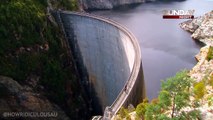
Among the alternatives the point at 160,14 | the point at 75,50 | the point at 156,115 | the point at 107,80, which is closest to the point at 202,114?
the point at 156,115

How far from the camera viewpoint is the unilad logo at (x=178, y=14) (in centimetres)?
6110

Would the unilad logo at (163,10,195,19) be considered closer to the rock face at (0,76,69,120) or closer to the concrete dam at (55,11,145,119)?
the concrete dam at (55,11,145,119)

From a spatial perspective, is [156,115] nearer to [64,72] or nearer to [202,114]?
[202,114]

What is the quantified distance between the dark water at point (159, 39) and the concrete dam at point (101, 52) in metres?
4.08

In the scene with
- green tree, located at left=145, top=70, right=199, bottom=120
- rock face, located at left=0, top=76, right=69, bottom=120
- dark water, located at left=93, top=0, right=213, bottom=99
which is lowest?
rock face, located at left=0, top=76, right=69, bottom=120

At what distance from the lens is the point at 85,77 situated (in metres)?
38.9

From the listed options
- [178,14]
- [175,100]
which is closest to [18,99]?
[175,100]

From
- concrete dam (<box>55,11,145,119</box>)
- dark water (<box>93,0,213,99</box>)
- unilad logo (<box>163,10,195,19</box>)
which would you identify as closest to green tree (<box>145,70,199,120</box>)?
concrete dam (<box>55,11,145,119</box>)

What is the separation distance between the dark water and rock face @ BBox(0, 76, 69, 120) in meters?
11.4

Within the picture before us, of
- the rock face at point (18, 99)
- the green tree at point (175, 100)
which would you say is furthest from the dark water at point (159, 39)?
the green tree at point (175, 100)

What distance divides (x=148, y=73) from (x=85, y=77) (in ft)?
23.5

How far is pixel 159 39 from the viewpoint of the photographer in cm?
4953

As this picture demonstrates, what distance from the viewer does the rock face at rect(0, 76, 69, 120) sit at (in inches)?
1362

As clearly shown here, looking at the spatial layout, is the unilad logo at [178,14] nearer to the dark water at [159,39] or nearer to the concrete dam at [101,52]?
the dark water at [159,39]
